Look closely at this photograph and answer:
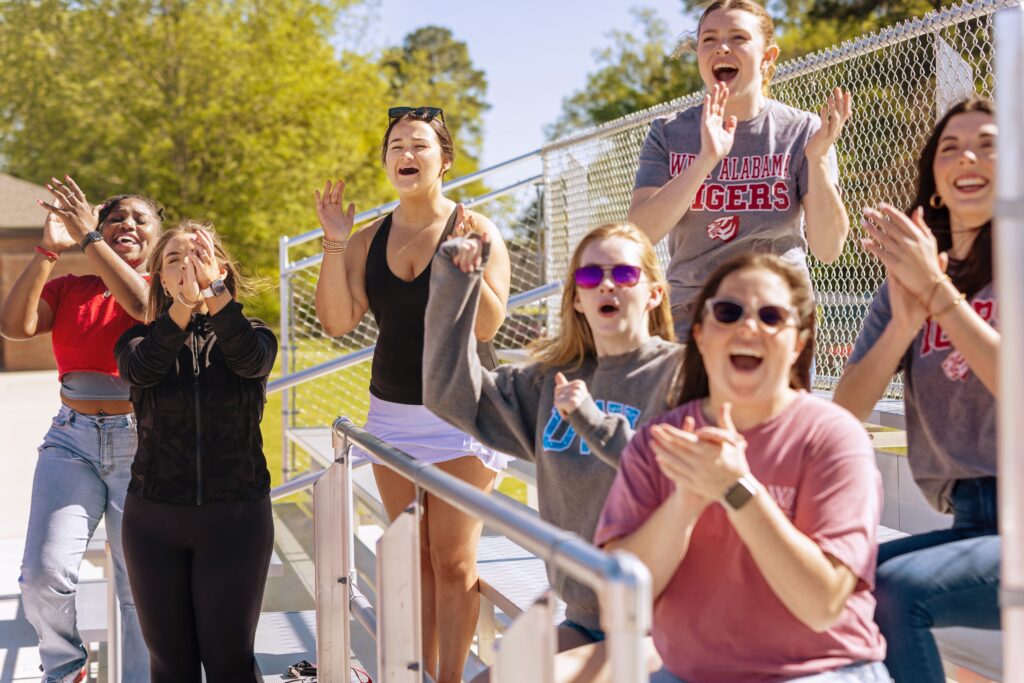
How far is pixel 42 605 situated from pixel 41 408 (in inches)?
663

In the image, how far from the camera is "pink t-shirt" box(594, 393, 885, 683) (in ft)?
6.93

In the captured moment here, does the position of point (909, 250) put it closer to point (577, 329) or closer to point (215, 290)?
point (577, 329)

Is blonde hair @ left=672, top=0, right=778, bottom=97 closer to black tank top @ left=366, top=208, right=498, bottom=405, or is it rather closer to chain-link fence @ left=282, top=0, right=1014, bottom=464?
chain-link fence @ left=282, top=0, right=1014, bottom=464

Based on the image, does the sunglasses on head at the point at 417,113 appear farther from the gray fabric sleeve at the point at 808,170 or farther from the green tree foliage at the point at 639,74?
the green tree foliage at the point at 639,74

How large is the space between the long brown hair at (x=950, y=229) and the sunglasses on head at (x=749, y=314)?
573 millimetres

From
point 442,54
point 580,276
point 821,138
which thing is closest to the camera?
point 580,276

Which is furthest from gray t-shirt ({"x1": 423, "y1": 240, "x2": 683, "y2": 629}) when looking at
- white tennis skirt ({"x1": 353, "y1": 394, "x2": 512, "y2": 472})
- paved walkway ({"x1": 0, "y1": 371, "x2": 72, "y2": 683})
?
paved walkway ({"x1": 0, "y1": 371, "x2": 72, "y2": 683})

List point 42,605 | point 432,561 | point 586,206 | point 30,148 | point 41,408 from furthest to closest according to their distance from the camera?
point 30,148 < point 41,408 < point 586,206 < point 42,605 < point 432,561

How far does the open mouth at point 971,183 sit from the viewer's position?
2572 mm

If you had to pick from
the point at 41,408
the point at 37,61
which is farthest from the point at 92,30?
the point at 41,408

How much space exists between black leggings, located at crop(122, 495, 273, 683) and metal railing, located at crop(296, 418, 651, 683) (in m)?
0.24

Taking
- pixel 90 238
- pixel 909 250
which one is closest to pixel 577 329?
pixel 909 250

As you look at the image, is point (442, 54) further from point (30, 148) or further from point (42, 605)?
point (42, 605)

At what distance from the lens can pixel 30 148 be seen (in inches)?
1368
